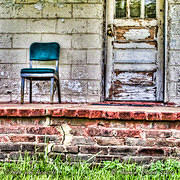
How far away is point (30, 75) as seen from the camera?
271 cm

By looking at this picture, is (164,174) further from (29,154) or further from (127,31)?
(127,31)

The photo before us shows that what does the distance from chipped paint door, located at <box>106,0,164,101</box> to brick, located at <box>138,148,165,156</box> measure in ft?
6.24

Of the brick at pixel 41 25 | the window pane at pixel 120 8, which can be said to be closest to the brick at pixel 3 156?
the brick at pixel 41 25

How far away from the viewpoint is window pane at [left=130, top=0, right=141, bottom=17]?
3.47 m

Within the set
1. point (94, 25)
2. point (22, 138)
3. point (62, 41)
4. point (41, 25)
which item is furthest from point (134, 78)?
point (22, 138)

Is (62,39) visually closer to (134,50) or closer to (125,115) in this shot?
(134,50)

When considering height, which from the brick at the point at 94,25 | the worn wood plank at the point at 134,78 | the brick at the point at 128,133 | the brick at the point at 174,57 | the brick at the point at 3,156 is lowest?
the brick at the point at 3,156

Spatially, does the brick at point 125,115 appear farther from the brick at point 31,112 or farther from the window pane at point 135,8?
the window pane at point 135,8

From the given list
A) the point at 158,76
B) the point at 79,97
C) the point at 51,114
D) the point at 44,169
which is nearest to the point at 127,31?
the point at 158,76

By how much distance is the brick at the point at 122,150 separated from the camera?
1.59m

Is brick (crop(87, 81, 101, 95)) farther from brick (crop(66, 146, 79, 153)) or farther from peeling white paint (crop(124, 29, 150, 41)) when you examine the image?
brick (crop(66, 146, 79, 153))

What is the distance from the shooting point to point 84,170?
1.50m

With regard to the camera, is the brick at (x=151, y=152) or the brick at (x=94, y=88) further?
the brick at (x=94, y=88)

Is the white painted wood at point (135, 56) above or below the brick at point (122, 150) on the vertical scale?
above
